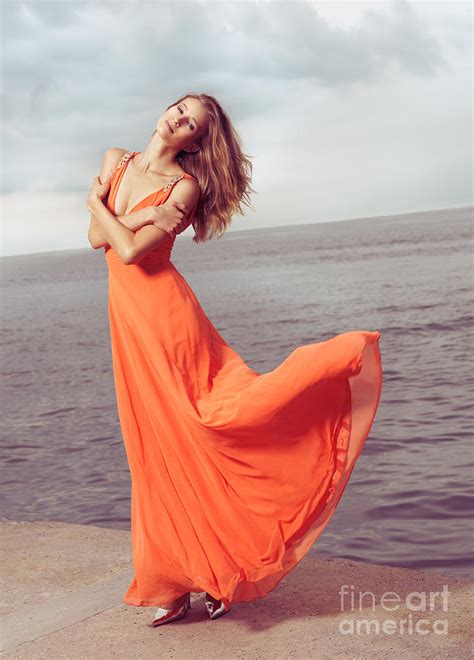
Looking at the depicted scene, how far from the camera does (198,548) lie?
12.1 ft

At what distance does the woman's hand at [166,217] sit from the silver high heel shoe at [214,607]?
64.3 inches

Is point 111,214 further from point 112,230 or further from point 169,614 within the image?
point 169,614

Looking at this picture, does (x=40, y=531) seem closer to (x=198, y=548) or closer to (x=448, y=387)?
(x=198, y=548)

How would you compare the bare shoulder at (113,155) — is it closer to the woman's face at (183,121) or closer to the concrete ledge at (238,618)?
the woman's face at (183,121)

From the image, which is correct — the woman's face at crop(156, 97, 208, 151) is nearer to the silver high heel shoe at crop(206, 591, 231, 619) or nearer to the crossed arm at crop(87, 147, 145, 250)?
the crossed arm at crop(87, 147, 145, 250)

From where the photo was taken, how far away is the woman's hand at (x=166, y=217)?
3.69 metres

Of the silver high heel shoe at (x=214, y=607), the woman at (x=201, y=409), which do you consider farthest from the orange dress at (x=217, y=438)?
the silver high heel shoe at (x=214, y=607)

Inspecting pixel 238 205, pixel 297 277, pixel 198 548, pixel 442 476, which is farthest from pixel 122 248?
pixel 297 277

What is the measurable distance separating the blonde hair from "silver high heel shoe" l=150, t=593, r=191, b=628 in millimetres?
1664

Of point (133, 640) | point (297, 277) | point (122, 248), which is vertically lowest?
point (133, 640)

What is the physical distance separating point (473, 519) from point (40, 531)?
3023 mm

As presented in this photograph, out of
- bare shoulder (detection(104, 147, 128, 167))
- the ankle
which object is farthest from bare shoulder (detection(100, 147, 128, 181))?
the ankle

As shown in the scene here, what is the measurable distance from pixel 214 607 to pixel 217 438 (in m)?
0.85

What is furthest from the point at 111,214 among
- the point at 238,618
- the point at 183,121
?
the point at 238,618
